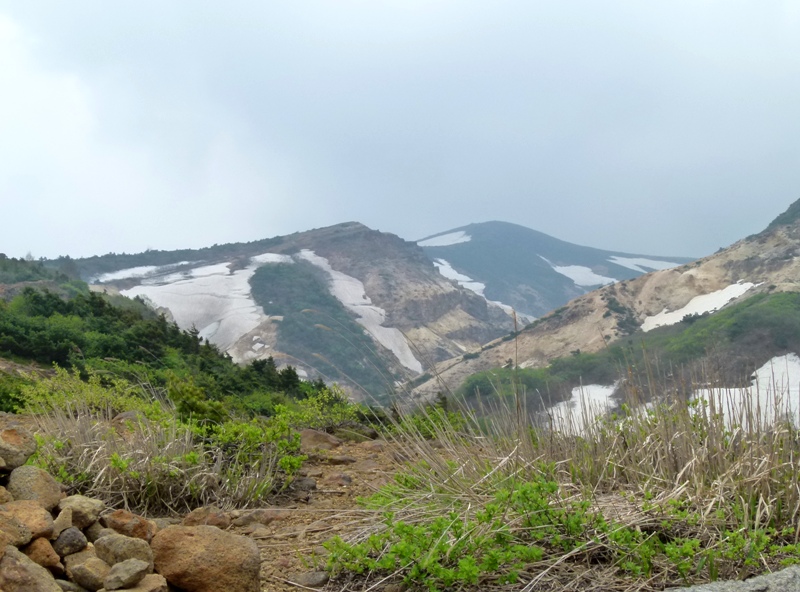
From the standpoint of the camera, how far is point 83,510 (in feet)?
10.6

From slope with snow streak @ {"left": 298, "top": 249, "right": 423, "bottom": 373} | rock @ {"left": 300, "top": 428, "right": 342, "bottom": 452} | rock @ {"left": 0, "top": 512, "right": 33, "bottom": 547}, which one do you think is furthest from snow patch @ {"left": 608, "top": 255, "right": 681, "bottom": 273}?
rock @ {"left": 0, "top": 512, "right": 33, "bottom": 547}

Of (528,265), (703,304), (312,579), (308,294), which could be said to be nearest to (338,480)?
(312,579)

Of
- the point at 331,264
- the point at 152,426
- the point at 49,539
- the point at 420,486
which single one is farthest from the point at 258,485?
the point at 331,264

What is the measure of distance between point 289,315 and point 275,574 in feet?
56.3

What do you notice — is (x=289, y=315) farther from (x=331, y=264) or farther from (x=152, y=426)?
(x=152, y=426)

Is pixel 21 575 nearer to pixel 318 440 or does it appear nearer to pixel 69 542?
pixel 69 542

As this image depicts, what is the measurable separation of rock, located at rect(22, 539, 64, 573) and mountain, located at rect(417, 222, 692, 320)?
24.6m

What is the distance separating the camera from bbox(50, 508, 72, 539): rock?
3.00 m

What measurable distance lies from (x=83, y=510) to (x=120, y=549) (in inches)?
15.4

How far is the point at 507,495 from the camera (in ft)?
10.5

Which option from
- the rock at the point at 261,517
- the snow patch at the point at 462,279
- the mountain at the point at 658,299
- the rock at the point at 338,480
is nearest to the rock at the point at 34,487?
the rock at the point at 261,517

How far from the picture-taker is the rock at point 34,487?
3.42m

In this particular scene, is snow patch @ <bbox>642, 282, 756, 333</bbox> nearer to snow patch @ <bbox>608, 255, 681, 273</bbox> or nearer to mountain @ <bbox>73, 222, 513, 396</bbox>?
mountain @ <bbox>73, 222, 513, 396</bbox>

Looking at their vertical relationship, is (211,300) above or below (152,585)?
Result: above
